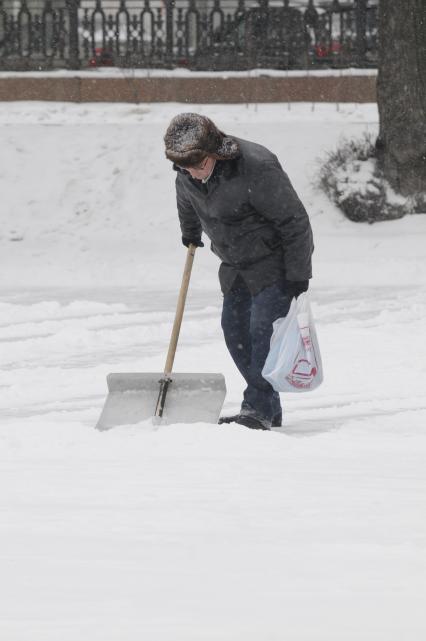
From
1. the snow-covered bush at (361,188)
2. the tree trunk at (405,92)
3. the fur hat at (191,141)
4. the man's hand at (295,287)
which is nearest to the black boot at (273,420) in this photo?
the man's hand at (295,287)

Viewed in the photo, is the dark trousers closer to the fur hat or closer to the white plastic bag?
the white plastic bag

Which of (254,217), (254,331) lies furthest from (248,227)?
(254,331)

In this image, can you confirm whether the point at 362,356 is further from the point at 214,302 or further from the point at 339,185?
the point at 339,185

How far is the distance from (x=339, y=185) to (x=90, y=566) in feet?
31.9

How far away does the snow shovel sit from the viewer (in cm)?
589

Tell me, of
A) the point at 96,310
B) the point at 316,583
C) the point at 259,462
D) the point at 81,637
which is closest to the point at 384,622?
the point at 316,583

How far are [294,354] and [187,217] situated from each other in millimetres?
857

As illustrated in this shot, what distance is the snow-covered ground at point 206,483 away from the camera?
3578 mm

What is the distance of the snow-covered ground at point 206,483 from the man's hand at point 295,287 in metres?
0.59

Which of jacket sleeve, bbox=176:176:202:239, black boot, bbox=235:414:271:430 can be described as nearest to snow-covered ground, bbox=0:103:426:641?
black boot, bbox=235:414:271:430

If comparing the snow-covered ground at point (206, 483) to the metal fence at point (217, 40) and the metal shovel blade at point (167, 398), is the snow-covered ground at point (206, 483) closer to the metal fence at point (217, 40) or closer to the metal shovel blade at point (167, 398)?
the metal shovel blade at point (167, 398)

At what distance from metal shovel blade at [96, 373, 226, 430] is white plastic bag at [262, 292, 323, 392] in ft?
0.94

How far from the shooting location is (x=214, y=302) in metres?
10.5

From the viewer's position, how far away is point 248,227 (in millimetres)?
5734
